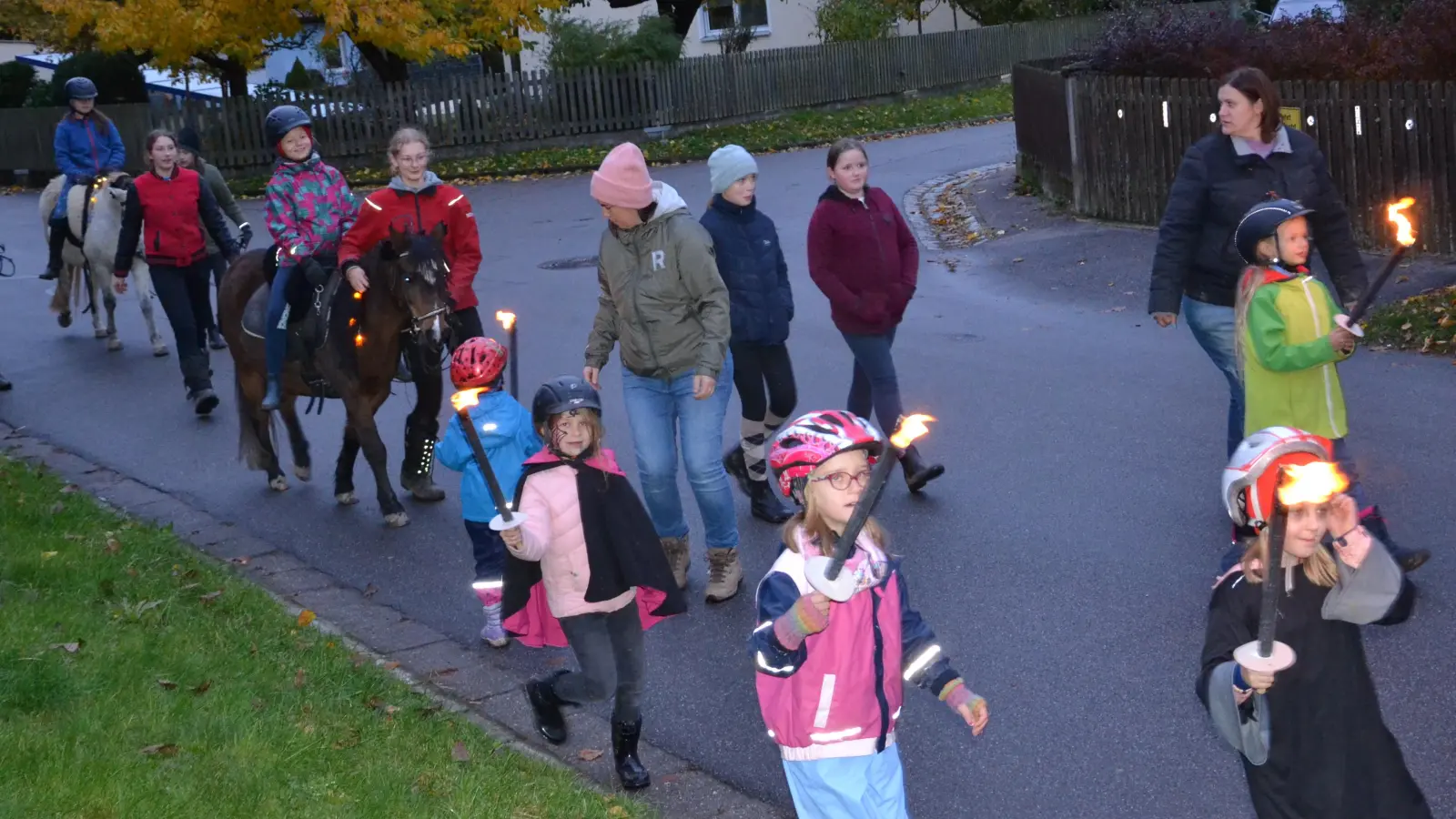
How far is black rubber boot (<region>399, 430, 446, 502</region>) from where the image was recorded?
9891mm

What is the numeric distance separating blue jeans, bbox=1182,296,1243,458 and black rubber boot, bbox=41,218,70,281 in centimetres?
1170

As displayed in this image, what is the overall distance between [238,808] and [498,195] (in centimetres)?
2207

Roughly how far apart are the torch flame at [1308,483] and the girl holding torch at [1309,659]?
0.35m

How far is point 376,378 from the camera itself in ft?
31.3

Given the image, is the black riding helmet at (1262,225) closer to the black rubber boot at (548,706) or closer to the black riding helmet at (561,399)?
the black riding helmet at (561,399)

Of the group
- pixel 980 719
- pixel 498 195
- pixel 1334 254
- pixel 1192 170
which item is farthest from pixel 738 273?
pixel 498 195

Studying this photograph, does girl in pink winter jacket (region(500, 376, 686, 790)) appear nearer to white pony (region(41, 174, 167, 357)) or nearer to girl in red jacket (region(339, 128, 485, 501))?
girl in red jacket (region(339, 128, 485, 501))

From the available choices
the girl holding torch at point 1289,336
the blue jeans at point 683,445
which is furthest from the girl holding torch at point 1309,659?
the blue jeans at point 683,445

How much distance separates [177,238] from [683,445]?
6.52 metres

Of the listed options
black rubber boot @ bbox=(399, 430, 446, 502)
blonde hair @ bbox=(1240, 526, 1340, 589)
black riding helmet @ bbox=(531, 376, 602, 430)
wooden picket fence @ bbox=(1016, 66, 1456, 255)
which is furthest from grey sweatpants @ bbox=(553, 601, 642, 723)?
wooden picket fence @ bbox=(1016, 66, 1456, 255)

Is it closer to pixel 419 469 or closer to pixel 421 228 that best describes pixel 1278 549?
pixel 421 228

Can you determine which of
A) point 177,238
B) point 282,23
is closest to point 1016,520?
point 177,238

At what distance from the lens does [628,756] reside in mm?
5754

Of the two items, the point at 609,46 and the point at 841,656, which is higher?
the point at 609,46
